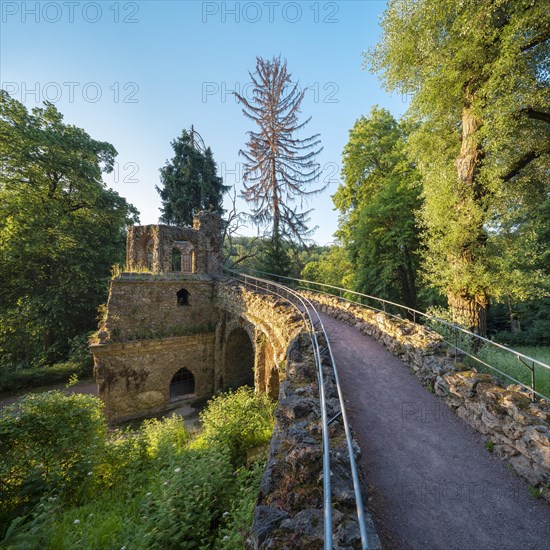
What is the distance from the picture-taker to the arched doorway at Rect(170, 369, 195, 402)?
48.7 ft

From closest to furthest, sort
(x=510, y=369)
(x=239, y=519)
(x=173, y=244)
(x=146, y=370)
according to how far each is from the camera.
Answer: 1. (x=239, y=519)
2. (x=510, y=369)
3. (x=146, y=370)
4. (x=173, y=244)

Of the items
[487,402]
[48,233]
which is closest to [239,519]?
[487,402]

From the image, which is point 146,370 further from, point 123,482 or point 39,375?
point 123,482

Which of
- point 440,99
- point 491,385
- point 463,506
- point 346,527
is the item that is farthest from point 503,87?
point 346,527

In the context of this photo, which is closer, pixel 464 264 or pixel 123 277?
pixel 464 264

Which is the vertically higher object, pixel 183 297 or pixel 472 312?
pixel 472 312

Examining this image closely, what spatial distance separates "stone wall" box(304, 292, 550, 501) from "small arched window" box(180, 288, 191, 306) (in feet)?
39.7

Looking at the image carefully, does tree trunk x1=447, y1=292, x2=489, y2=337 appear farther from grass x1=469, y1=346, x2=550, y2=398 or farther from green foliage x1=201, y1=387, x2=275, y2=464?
green foliage x1=201, y1=387, x2=275, y2=464

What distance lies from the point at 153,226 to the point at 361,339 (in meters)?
13.7

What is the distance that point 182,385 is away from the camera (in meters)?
15.2

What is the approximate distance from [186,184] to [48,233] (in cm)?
1159

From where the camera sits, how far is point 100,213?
1788 cm

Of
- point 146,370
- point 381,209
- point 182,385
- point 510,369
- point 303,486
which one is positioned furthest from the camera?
point 182,385

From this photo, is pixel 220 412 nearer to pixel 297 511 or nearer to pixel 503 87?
pixel 297 511
